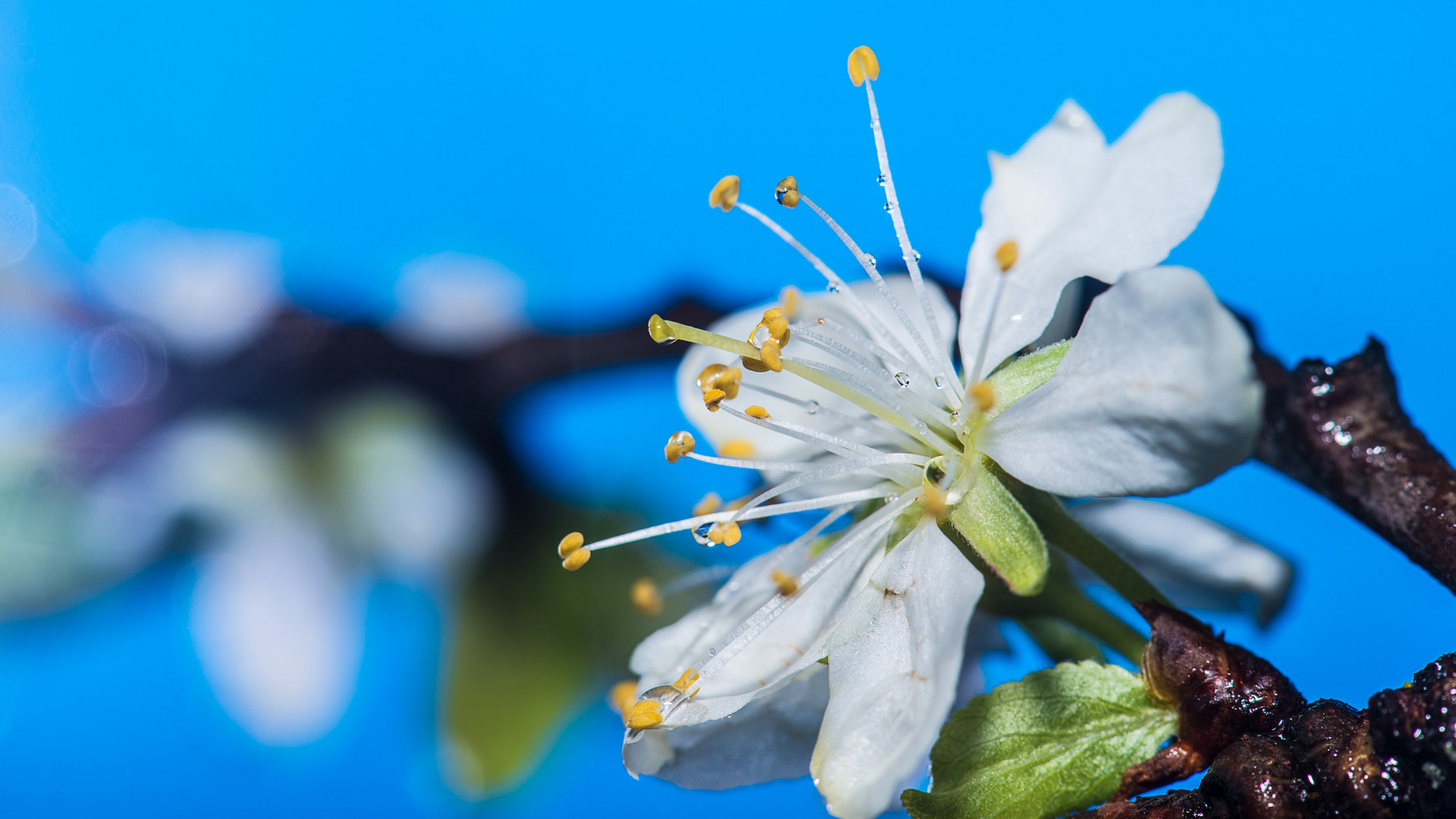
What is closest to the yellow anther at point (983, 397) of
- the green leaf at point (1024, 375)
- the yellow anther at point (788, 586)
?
the green leaf at point (1024, 375)

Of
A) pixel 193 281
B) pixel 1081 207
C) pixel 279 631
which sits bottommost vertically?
pixel 279 631

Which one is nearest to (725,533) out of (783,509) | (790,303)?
(783,509)

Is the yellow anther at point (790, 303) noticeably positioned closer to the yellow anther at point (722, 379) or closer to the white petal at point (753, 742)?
the yellow anther at point (722, 379)

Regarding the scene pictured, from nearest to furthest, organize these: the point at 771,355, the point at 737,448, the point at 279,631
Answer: the point at 771,355
the point at 737,448
the point at 279,631

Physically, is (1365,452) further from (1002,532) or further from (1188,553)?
(1002,532)

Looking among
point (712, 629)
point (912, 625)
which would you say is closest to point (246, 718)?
point (712, 629)

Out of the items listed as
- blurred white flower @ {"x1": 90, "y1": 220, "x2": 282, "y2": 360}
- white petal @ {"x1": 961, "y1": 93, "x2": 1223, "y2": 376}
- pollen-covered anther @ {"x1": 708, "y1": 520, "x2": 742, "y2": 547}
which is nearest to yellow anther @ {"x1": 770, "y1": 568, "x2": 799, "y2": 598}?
pollen-covered anther @ {"x1": 708, "y1": 520, "x2": 742, "y2": 547}

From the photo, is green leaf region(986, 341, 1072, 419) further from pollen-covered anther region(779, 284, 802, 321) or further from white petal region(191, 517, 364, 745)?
white petal region(191, 517, 364, 745)

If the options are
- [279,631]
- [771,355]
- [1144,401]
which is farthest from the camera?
[279,631]
